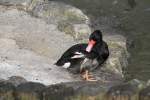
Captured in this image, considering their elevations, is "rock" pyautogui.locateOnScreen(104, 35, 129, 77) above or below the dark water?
above

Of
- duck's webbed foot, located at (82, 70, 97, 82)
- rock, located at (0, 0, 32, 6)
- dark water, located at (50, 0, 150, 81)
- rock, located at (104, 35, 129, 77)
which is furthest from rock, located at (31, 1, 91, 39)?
duck's webbed foot, located at (82, 70, 97, 82)

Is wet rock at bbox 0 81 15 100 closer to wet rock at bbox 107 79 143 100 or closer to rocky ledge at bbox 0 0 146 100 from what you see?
rocky ledge at bbox 0 0 146 100

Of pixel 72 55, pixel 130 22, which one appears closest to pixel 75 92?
pixel 72 55

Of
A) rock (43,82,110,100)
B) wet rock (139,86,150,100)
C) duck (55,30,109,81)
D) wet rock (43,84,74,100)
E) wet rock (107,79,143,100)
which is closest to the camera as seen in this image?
wet rock (139,86,150,100)

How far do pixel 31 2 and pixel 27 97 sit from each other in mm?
9939

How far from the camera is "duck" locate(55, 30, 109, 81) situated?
13.7 metres

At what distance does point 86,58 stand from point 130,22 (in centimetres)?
723

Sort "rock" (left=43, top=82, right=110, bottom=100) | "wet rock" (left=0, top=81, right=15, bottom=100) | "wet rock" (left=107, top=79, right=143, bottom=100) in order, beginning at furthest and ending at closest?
"wet rock" (left=0, top=81, right=15, bottom=100)
"rock" (left=43, top=82, right=110, bottom=100)
"wet rock" (left=107, top=79, right=143, bottom=100)

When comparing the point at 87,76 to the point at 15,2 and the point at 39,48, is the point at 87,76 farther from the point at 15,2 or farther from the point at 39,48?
the point at 15,2

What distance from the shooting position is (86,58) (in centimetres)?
1365

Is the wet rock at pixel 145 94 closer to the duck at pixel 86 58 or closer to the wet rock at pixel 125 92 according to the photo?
the wet rock at pixel 125 92

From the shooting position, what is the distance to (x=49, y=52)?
15117mm

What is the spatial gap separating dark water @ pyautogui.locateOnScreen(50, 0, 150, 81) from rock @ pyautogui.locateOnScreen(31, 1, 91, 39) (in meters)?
1.11

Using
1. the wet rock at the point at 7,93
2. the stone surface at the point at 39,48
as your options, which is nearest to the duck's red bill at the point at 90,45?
the stone surface at the point at 39,48
